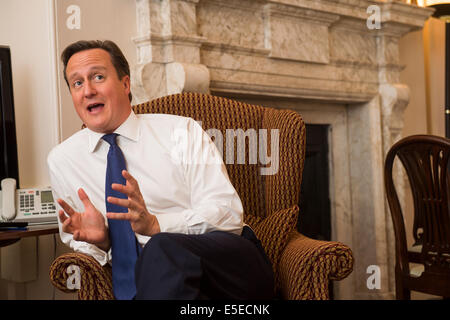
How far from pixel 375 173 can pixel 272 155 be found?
67.2 inches

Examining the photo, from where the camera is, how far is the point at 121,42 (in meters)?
2.56

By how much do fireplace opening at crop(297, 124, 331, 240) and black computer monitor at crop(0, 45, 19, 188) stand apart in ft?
6.30

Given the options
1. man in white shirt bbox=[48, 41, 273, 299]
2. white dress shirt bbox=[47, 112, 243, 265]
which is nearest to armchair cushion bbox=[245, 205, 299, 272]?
man in white shirt bbox=[48, 41, 273, 299]

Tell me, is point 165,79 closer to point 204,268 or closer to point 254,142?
point 254,142

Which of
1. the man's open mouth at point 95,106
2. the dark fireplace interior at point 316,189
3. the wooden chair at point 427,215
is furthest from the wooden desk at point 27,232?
the dark fireplace interior at point 316,189

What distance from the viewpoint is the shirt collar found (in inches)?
70.5

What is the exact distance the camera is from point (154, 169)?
1.78 metres

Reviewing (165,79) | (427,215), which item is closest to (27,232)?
(165,79)

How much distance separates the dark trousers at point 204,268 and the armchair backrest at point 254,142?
14.5 inches

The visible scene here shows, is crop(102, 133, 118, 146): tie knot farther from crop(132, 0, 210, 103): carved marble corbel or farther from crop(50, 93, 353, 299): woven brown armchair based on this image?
crop(132, 0, 210, 103): carved marble corbel

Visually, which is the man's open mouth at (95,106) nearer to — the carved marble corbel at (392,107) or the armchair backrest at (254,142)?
the armchair backrest at (254,142)

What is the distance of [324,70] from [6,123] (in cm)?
195
